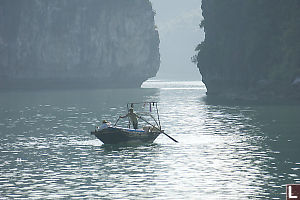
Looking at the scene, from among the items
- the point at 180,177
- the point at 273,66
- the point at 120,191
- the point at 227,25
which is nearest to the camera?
the point at 120,191

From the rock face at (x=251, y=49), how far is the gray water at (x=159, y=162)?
29.1m

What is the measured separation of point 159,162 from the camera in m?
37.9

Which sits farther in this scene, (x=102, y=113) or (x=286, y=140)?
(x=102, y=113)

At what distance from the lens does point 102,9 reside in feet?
625

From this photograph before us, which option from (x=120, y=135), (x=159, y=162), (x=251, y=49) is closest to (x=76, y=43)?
(x=251, y=49)

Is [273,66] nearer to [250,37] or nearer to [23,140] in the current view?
[250,37]

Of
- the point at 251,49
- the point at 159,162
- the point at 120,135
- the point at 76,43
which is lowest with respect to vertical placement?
the point at 159,162

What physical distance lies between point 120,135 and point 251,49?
59.7 metres

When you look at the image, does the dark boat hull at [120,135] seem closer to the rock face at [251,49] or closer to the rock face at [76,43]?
the rock face at [251,49]

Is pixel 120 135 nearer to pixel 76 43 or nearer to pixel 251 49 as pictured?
pixel 251 49

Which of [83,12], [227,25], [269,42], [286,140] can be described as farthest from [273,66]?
[83,12]

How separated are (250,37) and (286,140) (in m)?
55.6

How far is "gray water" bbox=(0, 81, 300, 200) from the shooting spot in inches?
1180

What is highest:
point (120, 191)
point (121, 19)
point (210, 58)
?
point (121, 19)
